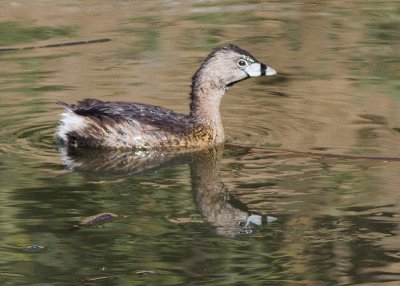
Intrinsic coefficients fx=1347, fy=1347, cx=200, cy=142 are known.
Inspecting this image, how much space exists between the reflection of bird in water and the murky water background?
0.02m

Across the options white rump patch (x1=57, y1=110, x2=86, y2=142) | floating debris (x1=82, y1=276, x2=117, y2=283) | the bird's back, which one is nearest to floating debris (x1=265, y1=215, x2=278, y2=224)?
floating debris (x1=82, y1=276, x2=117, y2=283)

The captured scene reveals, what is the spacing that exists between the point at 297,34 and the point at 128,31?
1.94 meters

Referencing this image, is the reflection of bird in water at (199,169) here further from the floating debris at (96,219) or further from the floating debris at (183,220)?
the floating debris at (96,219)

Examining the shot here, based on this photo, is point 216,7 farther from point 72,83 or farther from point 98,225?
point 98,225

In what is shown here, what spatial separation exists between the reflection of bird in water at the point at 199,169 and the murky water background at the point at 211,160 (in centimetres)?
2

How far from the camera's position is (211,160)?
35.2 feet

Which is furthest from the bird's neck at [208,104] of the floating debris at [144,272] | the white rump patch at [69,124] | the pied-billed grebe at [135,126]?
the floating debris at [144,272]

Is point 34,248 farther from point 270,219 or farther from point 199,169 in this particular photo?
point 199,169

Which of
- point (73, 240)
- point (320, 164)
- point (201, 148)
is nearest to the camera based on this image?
point (73, 240)

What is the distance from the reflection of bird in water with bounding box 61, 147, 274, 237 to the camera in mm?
8836

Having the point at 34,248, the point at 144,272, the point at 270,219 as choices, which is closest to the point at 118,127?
the point at 270,219

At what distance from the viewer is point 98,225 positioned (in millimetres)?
8680

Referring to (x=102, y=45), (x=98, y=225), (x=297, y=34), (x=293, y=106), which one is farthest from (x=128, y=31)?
(x=98, y=225)

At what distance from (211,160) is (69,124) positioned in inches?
47.9
